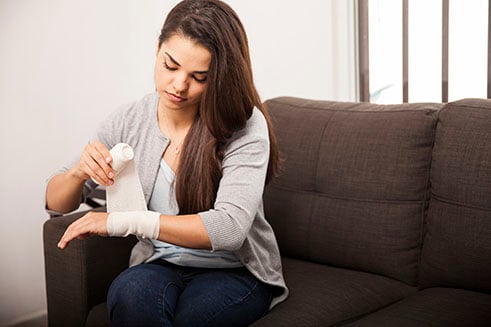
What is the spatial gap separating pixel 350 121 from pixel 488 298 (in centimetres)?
61

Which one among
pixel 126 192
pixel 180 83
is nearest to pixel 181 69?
pixel 180 83

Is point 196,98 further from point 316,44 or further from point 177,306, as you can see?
point 316,44

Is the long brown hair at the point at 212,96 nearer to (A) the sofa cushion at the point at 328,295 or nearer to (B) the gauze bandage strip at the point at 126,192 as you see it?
(B) the gauze bandage strip at the point at 126,192

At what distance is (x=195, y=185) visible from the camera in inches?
73.1

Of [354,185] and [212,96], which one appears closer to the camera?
[212,96]

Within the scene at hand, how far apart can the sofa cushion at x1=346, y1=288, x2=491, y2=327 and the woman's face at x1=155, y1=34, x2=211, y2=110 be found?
650 millimetres

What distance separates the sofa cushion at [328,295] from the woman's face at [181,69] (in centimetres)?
55

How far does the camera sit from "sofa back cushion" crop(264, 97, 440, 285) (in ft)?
6.82

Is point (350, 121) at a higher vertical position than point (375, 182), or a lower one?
higher

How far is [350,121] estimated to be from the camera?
2221mm

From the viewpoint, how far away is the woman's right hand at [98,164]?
1.75 meters

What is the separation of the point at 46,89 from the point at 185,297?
45.3 inches

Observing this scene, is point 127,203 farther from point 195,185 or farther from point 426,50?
point 426,50

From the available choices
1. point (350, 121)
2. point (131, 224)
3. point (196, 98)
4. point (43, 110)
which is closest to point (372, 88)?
point (350, 121)
